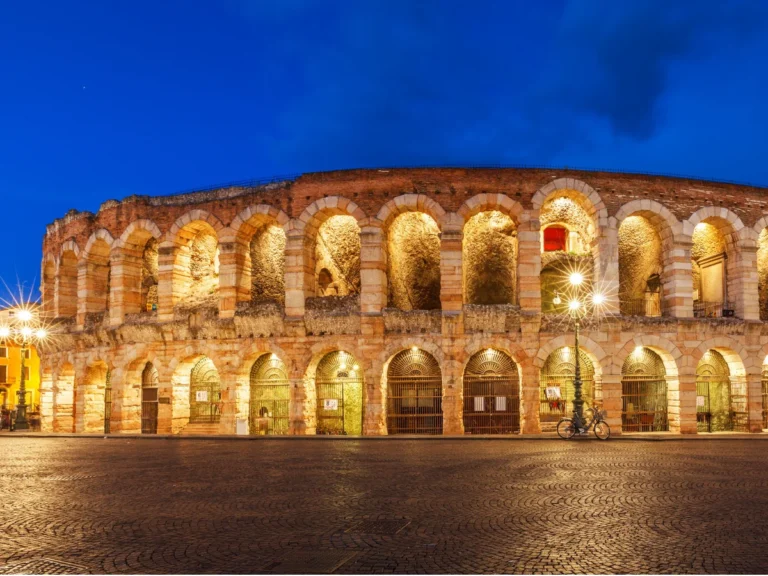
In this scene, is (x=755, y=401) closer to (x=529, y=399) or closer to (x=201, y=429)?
(x=529, y=399)

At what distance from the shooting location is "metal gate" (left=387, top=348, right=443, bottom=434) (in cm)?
2391

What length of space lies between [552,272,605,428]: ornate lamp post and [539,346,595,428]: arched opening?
588 mm

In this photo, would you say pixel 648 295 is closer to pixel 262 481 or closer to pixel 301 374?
pixel 301 374

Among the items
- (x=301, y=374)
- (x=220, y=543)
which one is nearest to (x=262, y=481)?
(x=220, y=543)

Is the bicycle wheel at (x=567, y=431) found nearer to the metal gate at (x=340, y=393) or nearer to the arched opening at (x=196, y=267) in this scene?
the metal gate at (x=340, y=393)

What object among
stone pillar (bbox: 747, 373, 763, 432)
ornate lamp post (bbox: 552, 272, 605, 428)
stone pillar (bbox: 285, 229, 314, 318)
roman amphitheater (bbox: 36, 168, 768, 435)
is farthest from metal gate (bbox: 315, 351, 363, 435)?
stone pillar (bbox: 747, 373, 763, 432)

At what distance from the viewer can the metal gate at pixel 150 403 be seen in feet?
86.5

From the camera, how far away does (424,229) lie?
1045 inches

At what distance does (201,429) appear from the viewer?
25266 millimetres

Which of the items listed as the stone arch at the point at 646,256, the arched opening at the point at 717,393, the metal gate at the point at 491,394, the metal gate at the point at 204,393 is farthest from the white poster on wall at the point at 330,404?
the arched opening at the point at 717,393

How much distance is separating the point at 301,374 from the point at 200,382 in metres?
5.06

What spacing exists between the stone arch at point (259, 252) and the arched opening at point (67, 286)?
950 cm

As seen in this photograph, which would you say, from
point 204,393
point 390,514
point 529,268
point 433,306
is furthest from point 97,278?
point 390,514

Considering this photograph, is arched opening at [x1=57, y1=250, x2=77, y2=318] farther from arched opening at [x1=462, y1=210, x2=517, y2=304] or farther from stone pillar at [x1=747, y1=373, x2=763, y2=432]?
stone pillar at [x1=747, y1=373, x2=763, y2=432]
